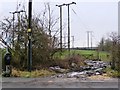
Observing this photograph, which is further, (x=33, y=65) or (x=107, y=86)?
(x=33, y=65)

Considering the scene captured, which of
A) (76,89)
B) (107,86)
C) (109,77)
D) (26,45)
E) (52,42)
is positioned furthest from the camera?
(52,42)

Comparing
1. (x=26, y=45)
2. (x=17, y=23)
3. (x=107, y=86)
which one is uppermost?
(x=17, y=23)

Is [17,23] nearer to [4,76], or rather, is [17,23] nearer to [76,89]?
[4,76]

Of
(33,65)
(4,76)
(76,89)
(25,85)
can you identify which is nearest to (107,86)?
(76,89)

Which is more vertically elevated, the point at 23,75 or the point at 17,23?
the point at 17,23

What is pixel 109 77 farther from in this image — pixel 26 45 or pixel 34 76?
pixel 26 45

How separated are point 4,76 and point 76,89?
6387mm

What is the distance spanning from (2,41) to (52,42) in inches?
150

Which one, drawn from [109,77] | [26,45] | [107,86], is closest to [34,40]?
[26,45]

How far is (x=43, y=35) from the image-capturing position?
22188 millimetres

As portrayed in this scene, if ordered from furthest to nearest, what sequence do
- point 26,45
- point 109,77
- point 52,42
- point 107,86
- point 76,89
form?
1. point 52,42
2. point 26,45
3. point 109,77
4. point 107,86
5. point 76,89

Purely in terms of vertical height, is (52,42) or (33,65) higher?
(52,42)

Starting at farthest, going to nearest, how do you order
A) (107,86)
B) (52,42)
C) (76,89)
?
1. (52,42)
2. (107,86)
3. (76,89)

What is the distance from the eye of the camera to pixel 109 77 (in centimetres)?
1786
